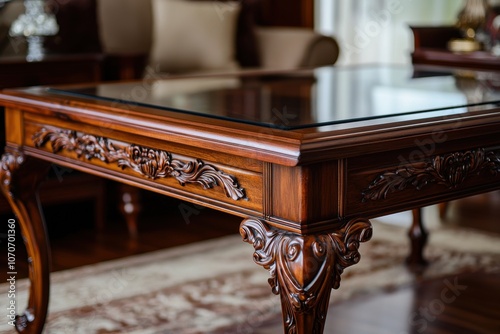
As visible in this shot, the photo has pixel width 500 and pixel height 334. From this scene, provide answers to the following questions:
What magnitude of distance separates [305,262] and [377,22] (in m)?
4.55

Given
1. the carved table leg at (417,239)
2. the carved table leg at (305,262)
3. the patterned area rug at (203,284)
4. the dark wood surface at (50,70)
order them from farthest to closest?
1. the dark wood surface at (50,70)
2. the carved table leg at (417,239)
3. the patterned area rug at (203,284)
4. the carved table leg at (305,262)

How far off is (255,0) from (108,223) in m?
1.82

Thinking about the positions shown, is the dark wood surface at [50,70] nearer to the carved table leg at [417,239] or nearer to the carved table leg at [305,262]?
the carved table leg at [417,239]

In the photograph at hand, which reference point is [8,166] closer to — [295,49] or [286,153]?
[286,153]

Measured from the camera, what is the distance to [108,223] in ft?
11.5

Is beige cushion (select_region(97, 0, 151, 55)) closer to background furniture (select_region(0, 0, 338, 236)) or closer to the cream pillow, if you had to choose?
background furniture (select_region(0, 0, 338, 236))

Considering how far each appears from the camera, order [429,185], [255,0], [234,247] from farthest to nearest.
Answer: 1. [255,0]
2. [234,247]
3. [429,185]

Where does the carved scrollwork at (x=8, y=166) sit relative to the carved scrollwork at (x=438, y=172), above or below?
below

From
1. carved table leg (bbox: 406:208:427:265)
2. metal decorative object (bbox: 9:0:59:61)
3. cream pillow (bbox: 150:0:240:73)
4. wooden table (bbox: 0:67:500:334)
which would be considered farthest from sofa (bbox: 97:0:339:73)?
wooden table (bbox: 0:67:500:334)

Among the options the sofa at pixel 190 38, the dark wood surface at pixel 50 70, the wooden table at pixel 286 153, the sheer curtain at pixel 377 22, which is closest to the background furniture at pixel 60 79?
the dark wood surface at pixel 50 70

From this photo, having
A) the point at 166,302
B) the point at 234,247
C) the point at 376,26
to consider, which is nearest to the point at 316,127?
the point at 166,302

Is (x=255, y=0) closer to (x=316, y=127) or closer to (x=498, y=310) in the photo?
(x=498, y=310)

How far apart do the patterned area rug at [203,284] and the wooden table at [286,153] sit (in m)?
0.51

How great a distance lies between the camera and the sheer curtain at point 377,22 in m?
5.48
